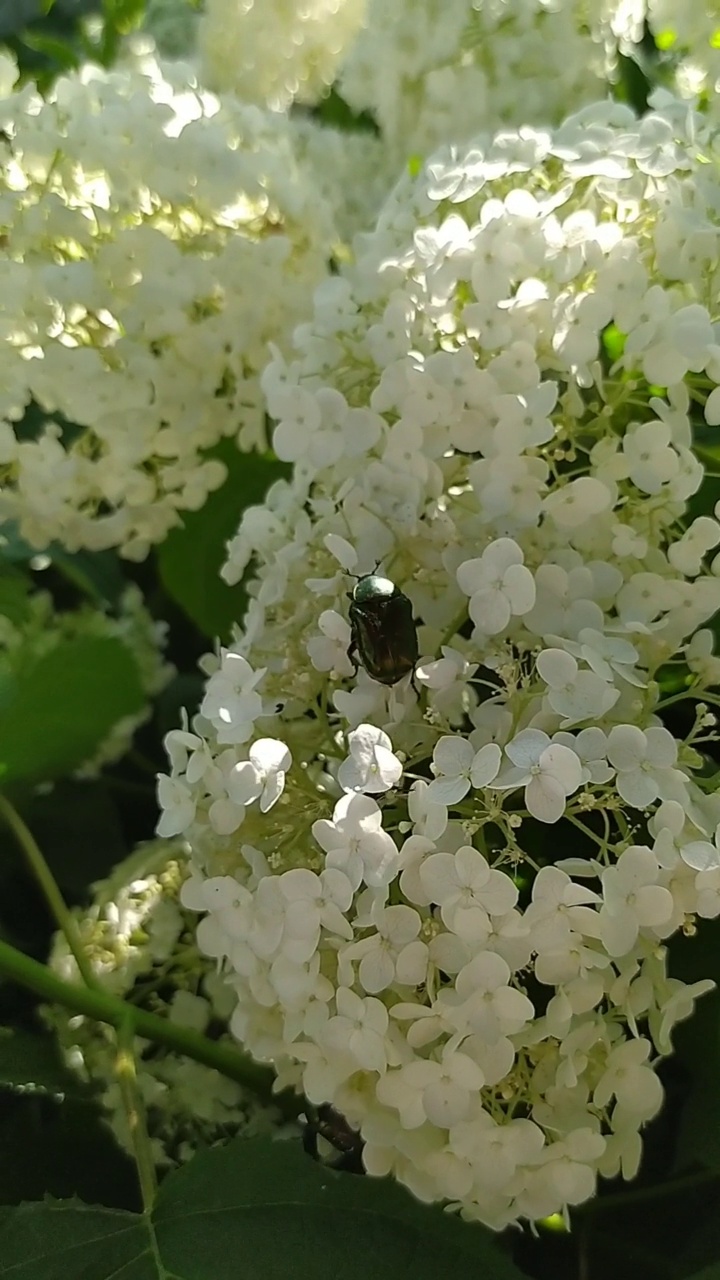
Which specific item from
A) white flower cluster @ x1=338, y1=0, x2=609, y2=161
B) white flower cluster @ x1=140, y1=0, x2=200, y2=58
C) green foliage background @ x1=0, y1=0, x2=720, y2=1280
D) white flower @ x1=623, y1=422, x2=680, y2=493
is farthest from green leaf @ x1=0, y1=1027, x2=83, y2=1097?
white flower cluster @ x1=140, y1=0, x2=200, y2=58

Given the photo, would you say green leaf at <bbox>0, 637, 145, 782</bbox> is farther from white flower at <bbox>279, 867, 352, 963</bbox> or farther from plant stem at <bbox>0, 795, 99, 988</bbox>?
white flower at <bbox>279, 867, 352, 963</bbox>

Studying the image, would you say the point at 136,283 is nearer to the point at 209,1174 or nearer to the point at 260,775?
the point at 260,775

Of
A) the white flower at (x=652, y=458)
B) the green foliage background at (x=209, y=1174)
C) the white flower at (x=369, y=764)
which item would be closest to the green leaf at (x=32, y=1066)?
the green foliage background at (x=209, y=1174)

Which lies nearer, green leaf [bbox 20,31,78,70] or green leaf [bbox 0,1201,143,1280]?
green leaf [bbox 0,1201,143,1280]

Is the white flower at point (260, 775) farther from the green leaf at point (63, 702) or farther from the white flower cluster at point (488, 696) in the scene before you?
the green leaf at point (63, 702)

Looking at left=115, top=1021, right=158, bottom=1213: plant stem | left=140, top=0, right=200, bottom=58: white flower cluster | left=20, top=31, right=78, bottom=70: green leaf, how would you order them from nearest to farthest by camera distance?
1. left=115, top=1021, right=158, bottom=1213: plant stem
2. left=20, top=31, right=78, bottom=70: green leaf
3. left=140, top=0, right=200, bottom=58: white flower cluster

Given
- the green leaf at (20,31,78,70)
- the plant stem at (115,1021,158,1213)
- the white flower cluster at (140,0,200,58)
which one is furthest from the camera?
the white flower cluster at (140,0,200,58)

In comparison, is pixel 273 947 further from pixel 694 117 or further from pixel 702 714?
pixel 694 117

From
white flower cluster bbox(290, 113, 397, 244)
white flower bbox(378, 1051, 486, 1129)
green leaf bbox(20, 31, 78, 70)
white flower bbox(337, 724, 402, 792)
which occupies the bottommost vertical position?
white flower bbox(378, 1051, 486, 1129)
